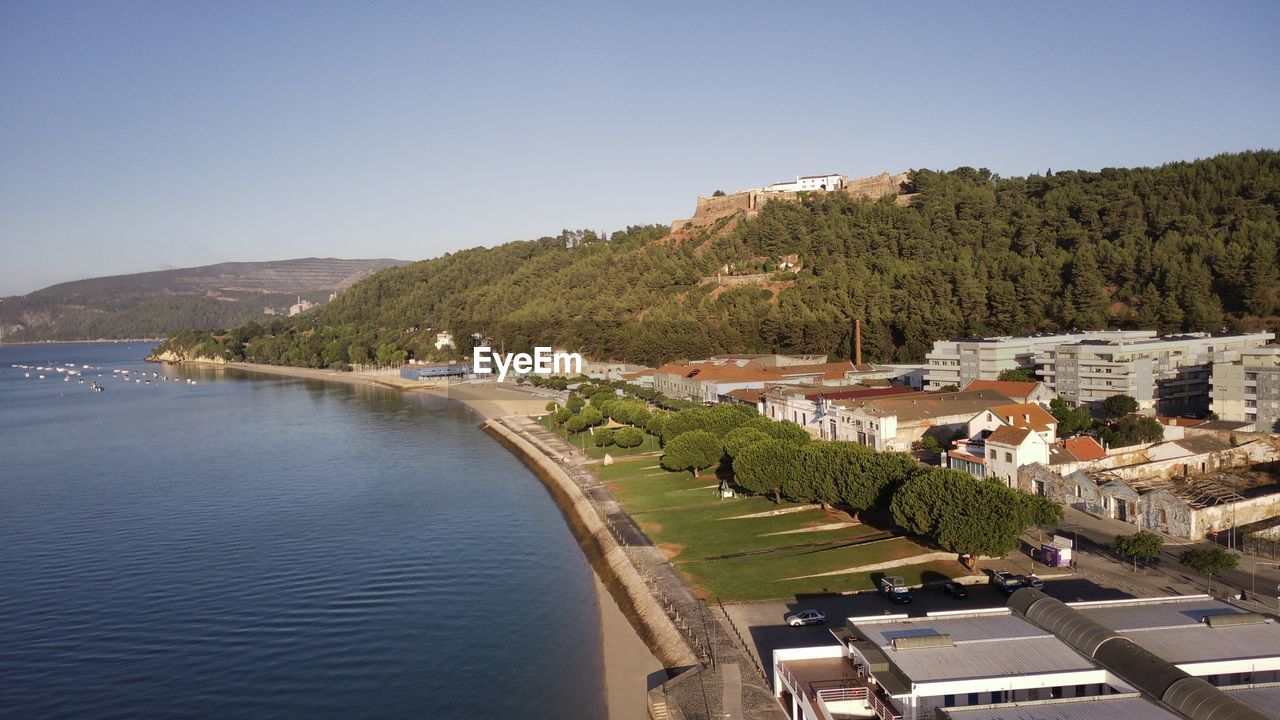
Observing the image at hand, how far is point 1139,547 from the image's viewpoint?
20.7 meters

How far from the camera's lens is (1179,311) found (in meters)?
51.0

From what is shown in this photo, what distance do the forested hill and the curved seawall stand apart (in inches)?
1201

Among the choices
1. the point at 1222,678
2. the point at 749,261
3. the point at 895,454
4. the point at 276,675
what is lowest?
the point at 276,675

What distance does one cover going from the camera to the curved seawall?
18797 millimetres

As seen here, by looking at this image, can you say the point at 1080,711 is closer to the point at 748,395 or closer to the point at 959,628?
the point at 959,628

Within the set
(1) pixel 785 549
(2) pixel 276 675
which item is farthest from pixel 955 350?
(2) pixel 276 675

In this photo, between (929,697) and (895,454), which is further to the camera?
(895,454)

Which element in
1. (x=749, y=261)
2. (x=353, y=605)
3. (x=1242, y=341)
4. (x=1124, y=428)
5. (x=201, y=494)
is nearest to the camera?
(x=353, y=605)

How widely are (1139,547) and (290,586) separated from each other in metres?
21.5

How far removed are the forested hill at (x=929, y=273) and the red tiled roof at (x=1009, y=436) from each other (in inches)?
1115

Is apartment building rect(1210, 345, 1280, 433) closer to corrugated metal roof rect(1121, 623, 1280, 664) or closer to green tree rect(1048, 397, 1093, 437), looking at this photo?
green tree rect(1048, 397, 1093, 437)

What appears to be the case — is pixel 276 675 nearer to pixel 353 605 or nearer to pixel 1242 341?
pixel 353 605

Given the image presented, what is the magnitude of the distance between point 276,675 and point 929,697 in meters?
13.3

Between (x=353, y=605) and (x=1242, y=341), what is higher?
(x=1242, y=341)
